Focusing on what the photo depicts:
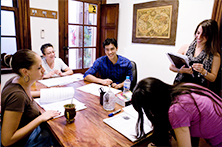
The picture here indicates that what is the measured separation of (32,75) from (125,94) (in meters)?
0.81

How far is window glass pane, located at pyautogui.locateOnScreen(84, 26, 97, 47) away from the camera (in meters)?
3.91

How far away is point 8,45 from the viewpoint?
2943 mm

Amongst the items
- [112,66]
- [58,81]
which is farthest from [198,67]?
[58,81]

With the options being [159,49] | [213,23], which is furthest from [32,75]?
[159,49]

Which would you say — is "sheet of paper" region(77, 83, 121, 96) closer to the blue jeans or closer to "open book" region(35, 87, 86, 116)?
"open book" region(35, 87, 86, 116)

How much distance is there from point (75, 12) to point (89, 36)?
621 mm

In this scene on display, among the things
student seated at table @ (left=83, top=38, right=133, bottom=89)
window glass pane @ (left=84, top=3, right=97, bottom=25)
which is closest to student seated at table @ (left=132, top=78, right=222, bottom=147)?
student seated at table @ (left=83, top=38, right=133, bottom=89)

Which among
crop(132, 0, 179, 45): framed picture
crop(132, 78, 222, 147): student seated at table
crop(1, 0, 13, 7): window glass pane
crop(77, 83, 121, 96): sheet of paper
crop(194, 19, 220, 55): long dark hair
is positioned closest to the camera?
crop(132, 78, 222, 147): student seated at table

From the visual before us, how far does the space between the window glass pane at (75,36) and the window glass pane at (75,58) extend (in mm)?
139

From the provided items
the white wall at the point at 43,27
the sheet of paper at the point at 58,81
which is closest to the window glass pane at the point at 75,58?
the white wall at the point at 43,27

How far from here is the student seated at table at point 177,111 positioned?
3.09ft

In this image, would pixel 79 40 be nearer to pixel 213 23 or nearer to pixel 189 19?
pixel 189 19

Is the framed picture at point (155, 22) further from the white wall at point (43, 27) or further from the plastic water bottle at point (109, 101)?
the plastic water bottle at point (109, 101)

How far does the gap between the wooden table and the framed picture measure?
2235 mm
